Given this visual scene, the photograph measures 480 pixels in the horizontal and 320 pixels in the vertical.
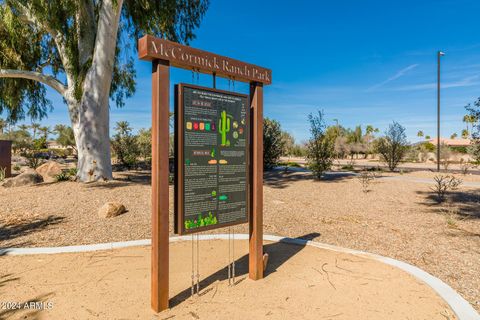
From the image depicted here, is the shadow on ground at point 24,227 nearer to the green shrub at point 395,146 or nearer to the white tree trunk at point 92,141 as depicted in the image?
the white tree trunk at point 92,141

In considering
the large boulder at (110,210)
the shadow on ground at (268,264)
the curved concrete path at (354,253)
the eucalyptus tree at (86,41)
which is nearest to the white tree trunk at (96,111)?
the eucalyptus tree at (86,41)

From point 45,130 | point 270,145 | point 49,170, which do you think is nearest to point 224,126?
point 49,170

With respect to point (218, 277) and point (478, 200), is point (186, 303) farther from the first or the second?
point (478, 200)

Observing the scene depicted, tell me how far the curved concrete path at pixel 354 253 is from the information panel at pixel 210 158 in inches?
85.4

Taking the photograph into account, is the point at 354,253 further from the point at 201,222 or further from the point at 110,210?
the point at 110,210

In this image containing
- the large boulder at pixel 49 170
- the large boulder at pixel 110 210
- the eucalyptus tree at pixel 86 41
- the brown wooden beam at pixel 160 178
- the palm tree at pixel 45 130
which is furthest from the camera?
the palm tree at pixel 45 130

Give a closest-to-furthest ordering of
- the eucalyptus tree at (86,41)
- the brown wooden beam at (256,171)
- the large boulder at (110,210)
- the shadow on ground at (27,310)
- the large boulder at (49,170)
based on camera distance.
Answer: the shadow on ground at (27,310)
the brown wooden beam at (256,171)
the large boulder at (110,210)
the eucalyptus tree at (86,41)
the large boulder at (49,170)

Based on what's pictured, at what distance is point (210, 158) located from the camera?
364 cm

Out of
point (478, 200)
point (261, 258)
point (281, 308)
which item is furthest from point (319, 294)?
point (478, 200)

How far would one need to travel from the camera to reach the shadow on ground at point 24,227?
6308 mm

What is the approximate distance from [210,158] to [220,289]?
65.8 inches

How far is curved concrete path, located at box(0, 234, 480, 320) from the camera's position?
3.30m

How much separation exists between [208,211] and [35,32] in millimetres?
15986

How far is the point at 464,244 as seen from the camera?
5.69 metres
